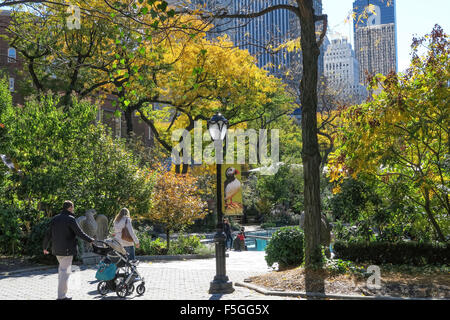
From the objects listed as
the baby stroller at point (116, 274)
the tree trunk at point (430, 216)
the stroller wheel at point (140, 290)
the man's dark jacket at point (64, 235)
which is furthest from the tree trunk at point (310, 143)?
the man's dark jacket at point (64, 235)

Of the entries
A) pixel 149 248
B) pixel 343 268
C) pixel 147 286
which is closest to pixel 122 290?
pixel 147 286

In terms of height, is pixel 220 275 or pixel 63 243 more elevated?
pixel 63 243

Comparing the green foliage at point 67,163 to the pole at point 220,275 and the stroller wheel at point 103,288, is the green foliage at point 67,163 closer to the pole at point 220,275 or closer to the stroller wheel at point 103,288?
the stroller wheel at point 103,288

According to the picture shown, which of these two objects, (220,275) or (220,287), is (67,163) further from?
(220,287)

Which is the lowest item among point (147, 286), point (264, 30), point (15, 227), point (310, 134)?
point (147, 286)

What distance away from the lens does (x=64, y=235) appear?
30.5ft

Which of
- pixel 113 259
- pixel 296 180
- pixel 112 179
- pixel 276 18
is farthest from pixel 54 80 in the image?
pixel 296 180

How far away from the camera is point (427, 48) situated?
13.4 m

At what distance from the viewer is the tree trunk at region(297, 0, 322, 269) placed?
39.0 ft

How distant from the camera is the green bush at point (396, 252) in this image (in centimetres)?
1238

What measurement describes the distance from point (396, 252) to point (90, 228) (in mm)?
9685

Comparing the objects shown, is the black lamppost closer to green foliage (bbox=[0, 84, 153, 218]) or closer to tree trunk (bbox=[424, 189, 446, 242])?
tree trunk (bbox=[424, 189, 446, 242])

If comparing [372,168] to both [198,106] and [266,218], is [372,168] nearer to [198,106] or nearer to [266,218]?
[198,106]

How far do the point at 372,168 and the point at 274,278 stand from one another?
3.83m
